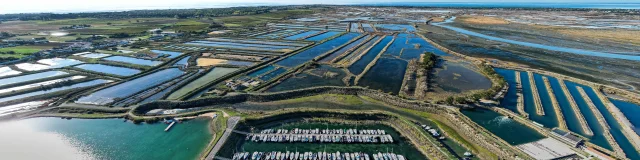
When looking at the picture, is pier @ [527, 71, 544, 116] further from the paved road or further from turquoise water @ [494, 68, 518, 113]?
the paved road

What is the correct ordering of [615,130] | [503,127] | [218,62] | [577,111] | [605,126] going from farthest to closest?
1. [218,62]
2. [577,111]
3. [503,127]
4. [605,126]
5. [615,130]

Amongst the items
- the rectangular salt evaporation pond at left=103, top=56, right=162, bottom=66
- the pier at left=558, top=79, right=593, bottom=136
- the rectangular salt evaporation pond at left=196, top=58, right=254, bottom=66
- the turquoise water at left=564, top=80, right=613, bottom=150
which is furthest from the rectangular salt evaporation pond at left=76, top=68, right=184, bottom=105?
the turquoise water at left=564, top=80, right=613, bottom=150

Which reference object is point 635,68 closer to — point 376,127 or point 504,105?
point 504,105

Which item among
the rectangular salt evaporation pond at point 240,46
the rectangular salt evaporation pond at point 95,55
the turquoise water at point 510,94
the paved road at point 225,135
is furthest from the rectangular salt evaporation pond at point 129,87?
the turquoise water at point 510,94

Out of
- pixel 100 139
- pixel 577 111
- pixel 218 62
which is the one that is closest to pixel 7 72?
pixel 218 62

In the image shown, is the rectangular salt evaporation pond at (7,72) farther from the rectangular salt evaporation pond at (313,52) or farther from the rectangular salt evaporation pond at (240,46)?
the rectangular salt evaporation pond at (313,52)

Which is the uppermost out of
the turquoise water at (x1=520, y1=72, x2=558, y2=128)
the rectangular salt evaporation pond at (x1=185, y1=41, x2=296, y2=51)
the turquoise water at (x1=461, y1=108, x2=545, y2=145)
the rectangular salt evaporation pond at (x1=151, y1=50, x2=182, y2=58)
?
the rectangular salt evaporation pond at (x1=185, y1=41, x2=296, y2=51)

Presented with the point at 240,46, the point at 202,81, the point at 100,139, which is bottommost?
the point at 100,139

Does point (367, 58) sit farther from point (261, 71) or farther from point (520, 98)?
point (520, 98)
